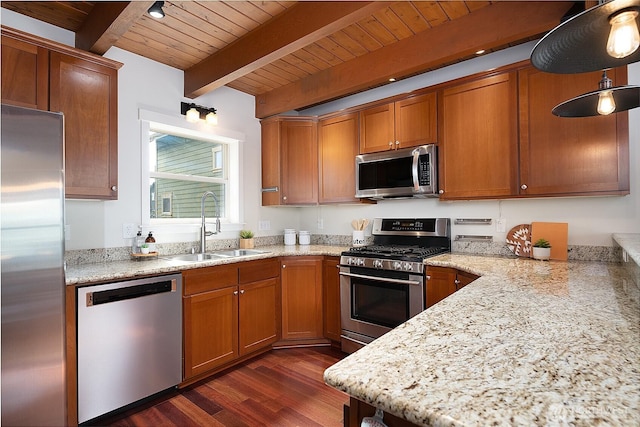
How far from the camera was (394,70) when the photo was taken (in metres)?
2.58

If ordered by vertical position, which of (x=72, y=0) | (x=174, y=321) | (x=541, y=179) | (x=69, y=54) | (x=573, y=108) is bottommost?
(x=174, y=321)

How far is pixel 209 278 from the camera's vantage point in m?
2.45

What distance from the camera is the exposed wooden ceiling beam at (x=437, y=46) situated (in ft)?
6.47

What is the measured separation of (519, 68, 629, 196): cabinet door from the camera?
1.99m

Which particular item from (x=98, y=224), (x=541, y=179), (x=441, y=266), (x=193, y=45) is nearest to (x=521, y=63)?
(x=541, y=179)

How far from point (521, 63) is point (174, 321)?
305cm

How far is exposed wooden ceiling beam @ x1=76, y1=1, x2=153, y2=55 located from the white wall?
8.9 inches

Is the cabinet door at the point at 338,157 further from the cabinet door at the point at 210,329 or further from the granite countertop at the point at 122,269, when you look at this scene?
the cabinet door at the point at 210,329

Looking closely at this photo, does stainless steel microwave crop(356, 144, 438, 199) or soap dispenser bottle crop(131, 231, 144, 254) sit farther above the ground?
stainless steel microwave crop(356, 144, 438, 199)

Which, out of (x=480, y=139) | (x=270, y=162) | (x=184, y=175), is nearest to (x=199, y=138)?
(x=184, y=175)

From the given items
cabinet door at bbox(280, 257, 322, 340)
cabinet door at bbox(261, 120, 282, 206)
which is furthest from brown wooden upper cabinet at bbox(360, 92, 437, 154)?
cabinet door at bbox(280, 257, 322, 340)

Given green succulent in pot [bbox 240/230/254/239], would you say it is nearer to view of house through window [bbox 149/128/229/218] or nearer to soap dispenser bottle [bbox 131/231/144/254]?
view of house through window [bbox 149/128/229/218]

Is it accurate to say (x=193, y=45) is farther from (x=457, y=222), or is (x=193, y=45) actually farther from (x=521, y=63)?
(x=457, y=222)

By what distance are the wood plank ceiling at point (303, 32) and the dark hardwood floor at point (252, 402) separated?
2398mm
